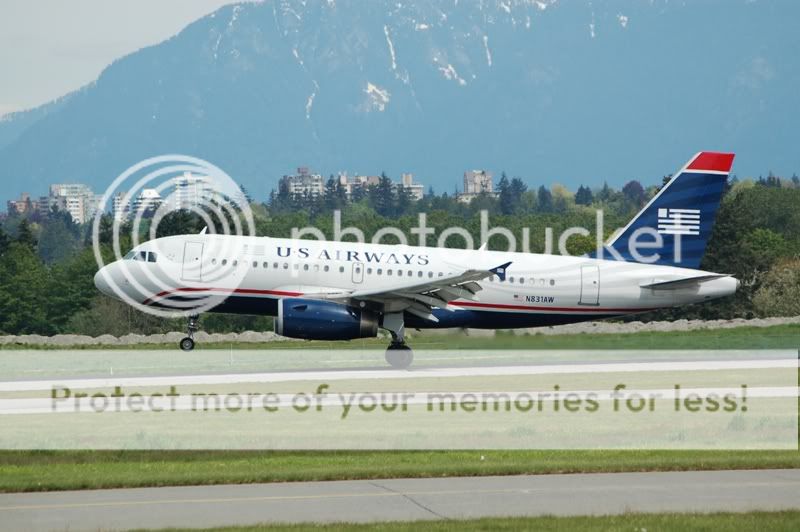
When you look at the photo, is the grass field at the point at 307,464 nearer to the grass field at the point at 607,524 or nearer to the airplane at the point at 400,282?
the grass field at the point at 607,524

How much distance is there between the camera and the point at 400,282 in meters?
40.0

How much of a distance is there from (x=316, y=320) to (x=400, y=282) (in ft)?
12.8

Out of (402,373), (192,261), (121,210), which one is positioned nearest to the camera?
(402,373)

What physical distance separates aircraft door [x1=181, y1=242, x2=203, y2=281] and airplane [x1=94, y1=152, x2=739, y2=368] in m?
0.04

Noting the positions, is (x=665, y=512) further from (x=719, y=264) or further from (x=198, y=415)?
(x=719, y=264)

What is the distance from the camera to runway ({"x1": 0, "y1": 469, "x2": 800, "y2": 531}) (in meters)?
16.6

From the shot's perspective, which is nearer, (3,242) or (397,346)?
(397,346)

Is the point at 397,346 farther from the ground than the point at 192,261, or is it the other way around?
the point at 192,261

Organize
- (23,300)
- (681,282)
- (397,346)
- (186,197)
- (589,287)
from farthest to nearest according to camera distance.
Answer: (186,197) < (23,300) < (589,287) < (681,282) < (397,346)

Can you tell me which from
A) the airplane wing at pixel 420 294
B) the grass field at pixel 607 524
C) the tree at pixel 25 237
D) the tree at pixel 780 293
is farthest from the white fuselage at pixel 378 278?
the tree at pixel 25 237

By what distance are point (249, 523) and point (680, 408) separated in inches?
592

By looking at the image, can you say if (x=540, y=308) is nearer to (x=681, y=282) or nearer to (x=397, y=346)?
(x=681, y=282)
